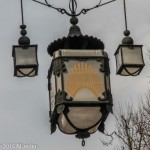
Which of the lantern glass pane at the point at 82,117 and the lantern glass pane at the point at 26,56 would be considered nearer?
the lantern glass pane at the point at 82,117

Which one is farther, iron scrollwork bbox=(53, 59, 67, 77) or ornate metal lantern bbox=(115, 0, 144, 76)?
ornate metal lantern bbox=(115, 0, 144, 76)

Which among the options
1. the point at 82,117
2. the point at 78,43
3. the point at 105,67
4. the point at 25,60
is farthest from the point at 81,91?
the point at 25,60

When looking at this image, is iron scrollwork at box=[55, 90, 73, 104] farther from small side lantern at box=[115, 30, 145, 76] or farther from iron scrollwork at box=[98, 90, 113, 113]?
small side lantern at box=[115, 30, 145, 76]

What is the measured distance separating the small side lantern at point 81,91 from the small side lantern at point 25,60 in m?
0.62

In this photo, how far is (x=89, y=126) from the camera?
26.0 ft

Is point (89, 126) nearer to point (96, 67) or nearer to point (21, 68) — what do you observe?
point (96, 67)

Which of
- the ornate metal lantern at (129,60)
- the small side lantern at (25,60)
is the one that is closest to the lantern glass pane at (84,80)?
the ornate metal lantern at (129,60)

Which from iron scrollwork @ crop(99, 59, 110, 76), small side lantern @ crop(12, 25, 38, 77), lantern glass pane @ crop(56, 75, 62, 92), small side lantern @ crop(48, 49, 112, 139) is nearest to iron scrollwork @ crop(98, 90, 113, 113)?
small side lantern @ crop(48, 49, 112, 139)

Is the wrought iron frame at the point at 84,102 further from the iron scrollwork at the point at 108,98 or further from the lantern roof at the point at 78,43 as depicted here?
the lantern roof at the point at 78,43

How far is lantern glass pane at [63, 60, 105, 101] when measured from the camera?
26.0 ft

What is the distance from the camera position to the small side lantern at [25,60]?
8672 millimetres

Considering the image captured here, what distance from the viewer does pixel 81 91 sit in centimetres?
790

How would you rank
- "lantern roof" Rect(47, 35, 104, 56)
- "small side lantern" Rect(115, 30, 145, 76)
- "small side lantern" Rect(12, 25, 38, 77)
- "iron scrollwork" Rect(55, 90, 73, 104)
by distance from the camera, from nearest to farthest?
"iron scrollwork" Rect(55, 90, 73, 104) < "lantern roof" Rect(47, 35, 104, 56) < "small side lantern" Rect(115, 30, 145, 76) < "small side lantern" Rect(12, 25, 38, 77)

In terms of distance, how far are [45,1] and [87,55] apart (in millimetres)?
1443
